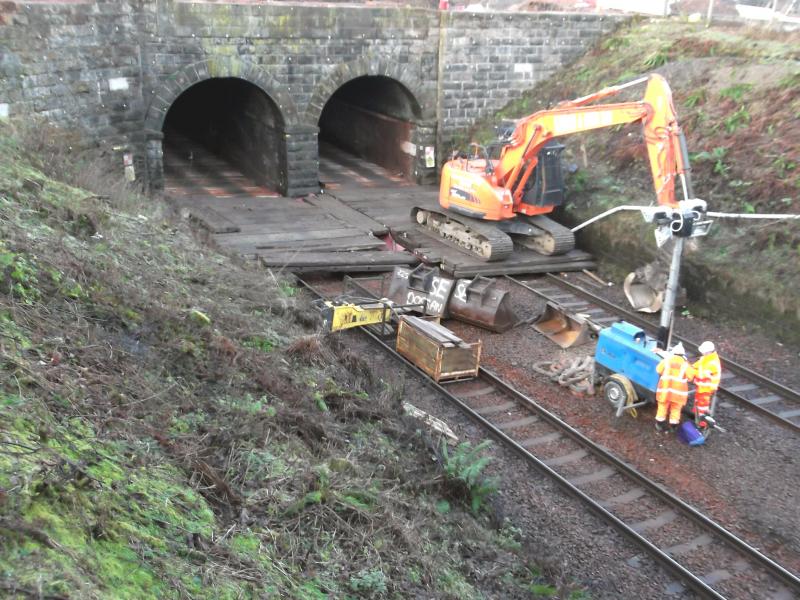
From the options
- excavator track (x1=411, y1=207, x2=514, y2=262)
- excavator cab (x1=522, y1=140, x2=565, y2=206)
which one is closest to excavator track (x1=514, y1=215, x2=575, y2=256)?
excavator cab (x1=522, y1=140, x2=565, y2=206)

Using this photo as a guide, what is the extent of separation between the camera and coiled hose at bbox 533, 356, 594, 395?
467 inches

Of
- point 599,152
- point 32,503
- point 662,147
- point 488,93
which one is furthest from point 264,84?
point 32,503

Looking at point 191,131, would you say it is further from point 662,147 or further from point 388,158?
point 662,147

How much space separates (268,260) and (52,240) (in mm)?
6644

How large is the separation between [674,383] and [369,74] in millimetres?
14480

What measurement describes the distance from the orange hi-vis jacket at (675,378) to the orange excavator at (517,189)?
613cm

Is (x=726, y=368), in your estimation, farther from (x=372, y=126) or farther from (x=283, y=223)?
(x=372, y=126)

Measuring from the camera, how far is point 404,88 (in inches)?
922

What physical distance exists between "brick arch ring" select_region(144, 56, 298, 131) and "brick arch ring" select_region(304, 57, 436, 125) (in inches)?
31.1

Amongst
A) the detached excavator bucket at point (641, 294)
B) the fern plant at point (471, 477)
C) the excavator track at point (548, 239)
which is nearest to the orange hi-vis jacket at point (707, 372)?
the fern plant at point (471, 477)

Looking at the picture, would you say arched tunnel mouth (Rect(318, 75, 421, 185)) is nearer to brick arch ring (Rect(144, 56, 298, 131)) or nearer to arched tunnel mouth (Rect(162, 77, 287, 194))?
arched tunnel mouth (Rect(162, 77, 287, 194))

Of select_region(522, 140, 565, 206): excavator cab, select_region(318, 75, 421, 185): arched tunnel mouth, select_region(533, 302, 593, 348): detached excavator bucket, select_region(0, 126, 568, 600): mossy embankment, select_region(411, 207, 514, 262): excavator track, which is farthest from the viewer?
select_region(318, 75, 421, 185): arched tunnel mouth

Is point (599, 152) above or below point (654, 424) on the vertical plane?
above

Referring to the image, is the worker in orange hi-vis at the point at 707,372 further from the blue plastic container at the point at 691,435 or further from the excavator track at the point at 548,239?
the excavator track at the point at 548,239
